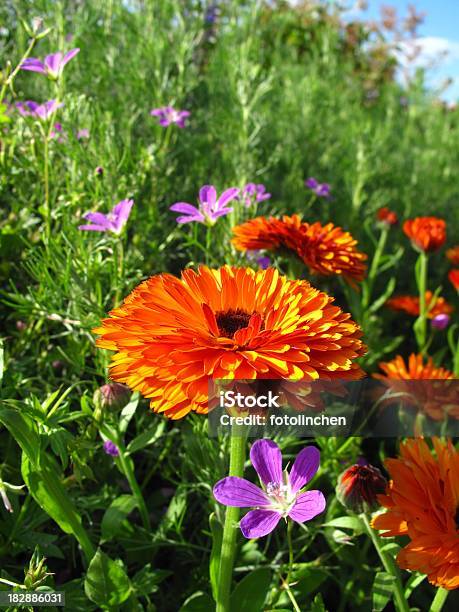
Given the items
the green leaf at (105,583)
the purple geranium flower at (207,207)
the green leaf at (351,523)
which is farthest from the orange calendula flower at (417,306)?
the green leaf at (105,583)

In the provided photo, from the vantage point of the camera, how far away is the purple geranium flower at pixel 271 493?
A: 0.63m

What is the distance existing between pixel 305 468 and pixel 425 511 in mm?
152

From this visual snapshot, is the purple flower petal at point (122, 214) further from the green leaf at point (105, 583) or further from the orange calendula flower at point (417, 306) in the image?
the orange calendula flower at point (417, 306)

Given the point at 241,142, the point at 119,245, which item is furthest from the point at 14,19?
the point at 119,245

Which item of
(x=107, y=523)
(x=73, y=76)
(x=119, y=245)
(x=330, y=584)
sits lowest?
(x=330, y=584)

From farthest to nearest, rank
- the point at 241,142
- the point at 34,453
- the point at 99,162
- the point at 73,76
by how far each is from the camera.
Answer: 1. the point at 73,76
2. the point at 241,142
3. the point at 99,162
4. the point at 34,453

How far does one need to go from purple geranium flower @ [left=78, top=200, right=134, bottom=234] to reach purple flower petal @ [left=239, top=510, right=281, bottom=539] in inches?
23.6

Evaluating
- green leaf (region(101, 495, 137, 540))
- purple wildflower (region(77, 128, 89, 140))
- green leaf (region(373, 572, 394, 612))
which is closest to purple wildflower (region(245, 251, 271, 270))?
purple wildflower (region(77, 128, 89, 140))

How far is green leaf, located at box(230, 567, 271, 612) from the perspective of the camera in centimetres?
77

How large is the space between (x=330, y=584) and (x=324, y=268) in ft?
2.08

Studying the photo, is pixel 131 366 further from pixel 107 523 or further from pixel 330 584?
pixel 330 584

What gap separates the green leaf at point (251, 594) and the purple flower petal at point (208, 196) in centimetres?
71

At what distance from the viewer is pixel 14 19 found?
7.13ft

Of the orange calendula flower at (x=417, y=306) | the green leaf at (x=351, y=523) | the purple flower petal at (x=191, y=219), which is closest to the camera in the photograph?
the green leaf at (x=351, y=523)
